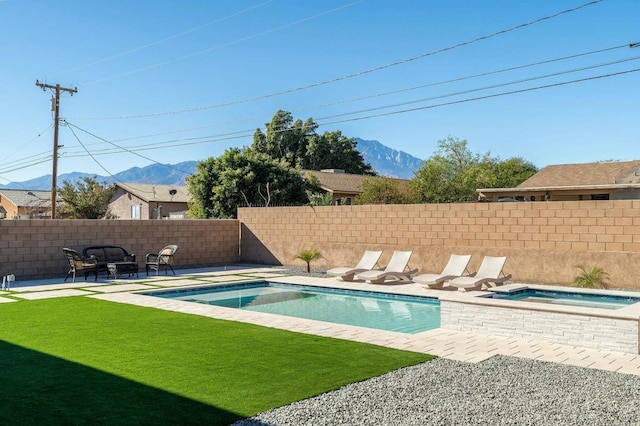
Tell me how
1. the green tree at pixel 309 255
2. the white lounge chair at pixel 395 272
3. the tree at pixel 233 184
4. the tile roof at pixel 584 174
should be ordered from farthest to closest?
the tree at pixel 233 184 < the tile roof at pixel 584 174 < the green tree at pixel 309 255 < the white lounge chair at pixel 395 272

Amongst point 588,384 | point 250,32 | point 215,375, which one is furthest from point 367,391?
point 250,32

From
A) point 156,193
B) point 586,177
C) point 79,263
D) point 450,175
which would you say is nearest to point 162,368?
point 79,263

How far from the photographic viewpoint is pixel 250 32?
21797 millimetres

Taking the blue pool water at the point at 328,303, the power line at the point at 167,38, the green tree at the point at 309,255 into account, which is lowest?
the blue pool water at the point at 328,303

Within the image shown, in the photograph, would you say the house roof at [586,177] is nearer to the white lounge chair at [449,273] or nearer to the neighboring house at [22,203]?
the white lounge chair at [449,273]

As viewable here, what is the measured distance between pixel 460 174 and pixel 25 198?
4013 cm

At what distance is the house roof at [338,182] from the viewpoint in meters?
36.3

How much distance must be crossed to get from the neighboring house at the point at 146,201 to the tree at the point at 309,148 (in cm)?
841

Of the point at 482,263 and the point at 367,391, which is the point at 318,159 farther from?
the point at 367,391

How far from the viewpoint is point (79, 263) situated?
1683 cm

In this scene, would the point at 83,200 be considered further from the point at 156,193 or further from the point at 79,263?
the point at 156,193

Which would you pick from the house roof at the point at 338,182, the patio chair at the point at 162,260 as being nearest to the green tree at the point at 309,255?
the patio chair at the point at 162,260

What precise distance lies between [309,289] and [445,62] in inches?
401

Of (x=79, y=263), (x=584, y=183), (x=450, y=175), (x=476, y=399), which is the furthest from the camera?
(x=450, y=175)
